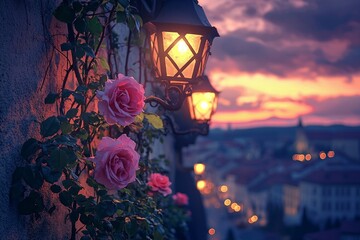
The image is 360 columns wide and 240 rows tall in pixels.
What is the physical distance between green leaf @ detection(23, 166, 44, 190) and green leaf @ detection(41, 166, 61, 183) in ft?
0.08

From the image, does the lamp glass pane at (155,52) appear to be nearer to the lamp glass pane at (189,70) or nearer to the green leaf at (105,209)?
the lamp glass pane at (189,70)

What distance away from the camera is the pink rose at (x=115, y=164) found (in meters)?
Answer: 2.21

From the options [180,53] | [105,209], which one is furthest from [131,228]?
[180,53]

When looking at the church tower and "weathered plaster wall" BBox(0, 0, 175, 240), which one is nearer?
"weathered plaster wall" BBox(0, 0, 175, 240)

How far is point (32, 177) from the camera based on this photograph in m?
2.02

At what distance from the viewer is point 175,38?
124 inches

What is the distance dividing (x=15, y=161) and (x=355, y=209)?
58.9 m

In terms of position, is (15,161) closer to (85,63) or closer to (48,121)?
(48,121)

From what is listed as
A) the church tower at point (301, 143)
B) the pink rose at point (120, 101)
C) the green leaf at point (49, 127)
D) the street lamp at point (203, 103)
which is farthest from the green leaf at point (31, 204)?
the church tower at point (301, 143)

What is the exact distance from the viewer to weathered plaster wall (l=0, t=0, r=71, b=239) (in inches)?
78.0

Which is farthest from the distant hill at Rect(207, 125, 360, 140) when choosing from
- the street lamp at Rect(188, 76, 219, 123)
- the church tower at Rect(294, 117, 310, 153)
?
the street lamp at Rect(188, 76, 219, 123)

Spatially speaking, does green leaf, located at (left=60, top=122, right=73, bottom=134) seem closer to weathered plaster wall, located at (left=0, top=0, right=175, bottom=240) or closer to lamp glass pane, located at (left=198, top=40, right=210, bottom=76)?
weathered plaster wall, located at (left=0, top=0, right=175, bottom=240)

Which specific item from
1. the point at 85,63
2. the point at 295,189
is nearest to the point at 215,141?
the point at 295,189

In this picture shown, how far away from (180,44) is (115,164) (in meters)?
1.16
